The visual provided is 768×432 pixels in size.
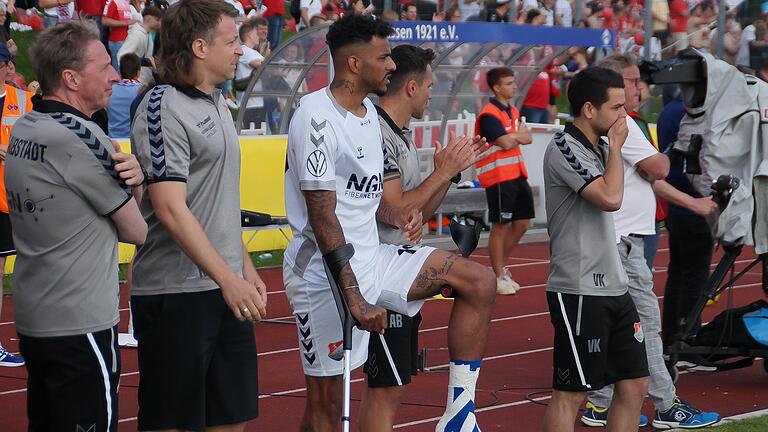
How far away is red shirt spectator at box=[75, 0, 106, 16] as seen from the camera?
650 inches

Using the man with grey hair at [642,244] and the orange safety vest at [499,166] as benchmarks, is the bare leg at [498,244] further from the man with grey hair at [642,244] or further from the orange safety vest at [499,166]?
the man with grey hair at [642,244]

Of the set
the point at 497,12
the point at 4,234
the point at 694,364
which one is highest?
the point at 497,12

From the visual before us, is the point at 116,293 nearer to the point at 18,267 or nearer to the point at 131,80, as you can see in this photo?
the point at 18,267

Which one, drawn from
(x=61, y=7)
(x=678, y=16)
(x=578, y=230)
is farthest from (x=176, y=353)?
(x=678, y=16)

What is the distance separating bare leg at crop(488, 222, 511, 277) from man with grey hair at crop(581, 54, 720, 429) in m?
5.19

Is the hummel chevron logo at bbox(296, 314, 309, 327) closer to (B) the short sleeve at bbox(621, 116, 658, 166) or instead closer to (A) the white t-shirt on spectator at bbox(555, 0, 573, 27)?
(B) the short sleeve at bbox(621, 116, 658, 166)

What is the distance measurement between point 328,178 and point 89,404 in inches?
56.4

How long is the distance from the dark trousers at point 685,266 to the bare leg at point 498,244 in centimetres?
360

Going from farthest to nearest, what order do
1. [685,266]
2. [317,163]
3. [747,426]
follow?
[685,266]
[747,426]
[317,163]

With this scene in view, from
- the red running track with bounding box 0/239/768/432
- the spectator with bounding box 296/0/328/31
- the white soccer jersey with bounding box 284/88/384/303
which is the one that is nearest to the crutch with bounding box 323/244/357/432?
the white soccer jersey with bounding box 284/88/384/303

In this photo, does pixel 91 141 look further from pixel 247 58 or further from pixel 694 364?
pixel 247 58

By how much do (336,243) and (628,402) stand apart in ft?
6.14

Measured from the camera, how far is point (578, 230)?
20.1ft

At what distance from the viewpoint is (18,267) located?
4656 mm
